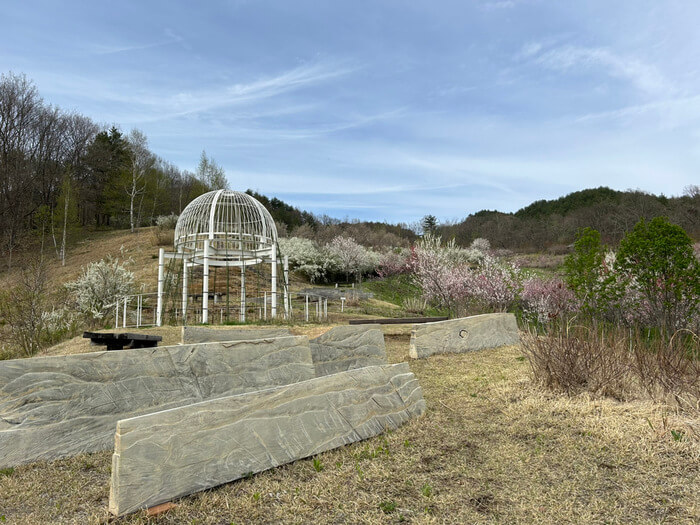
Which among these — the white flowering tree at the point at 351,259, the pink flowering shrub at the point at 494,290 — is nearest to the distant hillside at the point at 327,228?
the white flowering tree at the point at 351,259

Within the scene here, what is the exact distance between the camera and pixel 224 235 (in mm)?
12352

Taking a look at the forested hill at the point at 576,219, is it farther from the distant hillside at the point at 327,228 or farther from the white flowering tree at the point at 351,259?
the white flowering tree at the point at 351,259

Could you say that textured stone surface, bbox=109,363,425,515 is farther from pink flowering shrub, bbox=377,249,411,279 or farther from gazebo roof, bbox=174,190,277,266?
pink flowering shrub, bbox=377,249,411,279

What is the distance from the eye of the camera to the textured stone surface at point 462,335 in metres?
7.55

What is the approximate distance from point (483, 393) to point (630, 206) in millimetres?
34963

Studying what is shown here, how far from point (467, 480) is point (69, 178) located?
110 ft

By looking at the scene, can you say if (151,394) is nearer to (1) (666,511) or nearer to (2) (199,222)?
(1) (666,511)

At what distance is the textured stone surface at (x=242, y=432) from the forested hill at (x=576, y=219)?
28429mm

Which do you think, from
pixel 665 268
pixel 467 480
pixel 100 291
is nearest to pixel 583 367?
Answer: pixel 467 480

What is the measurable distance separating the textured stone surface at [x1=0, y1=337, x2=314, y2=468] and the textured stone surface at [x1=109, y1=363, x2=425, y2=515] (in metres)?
1.18

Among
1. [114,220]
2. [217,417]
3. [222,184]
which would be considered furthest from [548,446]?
[114,220]

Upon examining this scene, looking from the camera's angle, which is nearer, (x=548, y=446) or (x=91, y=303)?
(x=548, y=446)

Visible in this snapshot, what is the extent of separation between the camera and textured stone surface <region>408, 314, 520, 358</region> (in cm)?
755

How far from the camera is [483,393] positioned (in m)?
4.96
